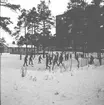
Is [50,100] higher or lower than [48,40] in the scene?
lower

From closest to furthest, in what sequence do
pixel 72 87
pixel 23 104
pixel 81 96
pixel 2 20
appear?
pixel 23 104
pixel 81 96
pixel 72 87
pixel 2 20

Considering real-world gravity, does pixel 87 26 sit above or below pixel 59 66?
above

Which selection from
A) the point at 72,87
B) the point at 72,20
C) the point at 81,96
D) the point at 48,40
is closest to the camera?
the point at 81,96

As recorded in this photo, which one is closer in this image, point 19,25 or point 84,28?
point 84,28

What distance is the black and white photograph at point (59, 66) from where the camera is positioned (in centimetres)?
727

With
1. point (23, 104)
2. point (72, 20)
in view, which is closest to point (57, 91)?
point (23, 104)

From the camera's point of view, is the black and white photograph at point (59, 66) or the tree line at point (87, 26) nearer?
the black and white photograph at point (59, 66)

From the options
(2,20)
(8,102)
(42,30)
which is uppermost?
(42,30)

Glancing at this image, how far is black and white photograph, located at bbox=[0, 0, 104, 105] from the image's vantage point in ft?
23.9

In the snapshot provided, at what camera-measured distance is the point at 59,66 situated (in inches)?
810

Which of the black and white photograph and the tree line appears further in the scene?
the tree line

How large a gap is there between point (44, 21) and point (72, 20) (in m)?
12.2

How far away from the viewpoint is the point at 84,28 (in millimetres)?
22500

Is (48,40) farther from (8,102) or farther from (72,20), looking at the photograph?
(8,102)
